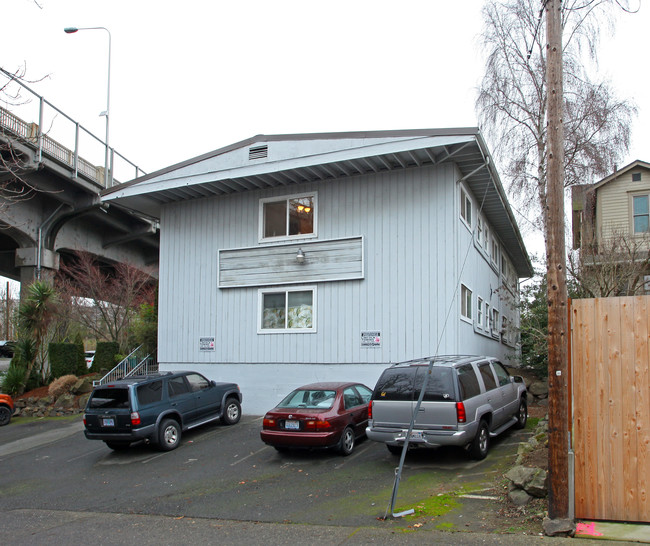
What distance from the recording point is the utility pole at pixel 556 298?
6.31m

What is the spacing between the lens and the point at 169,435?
12.6 meters

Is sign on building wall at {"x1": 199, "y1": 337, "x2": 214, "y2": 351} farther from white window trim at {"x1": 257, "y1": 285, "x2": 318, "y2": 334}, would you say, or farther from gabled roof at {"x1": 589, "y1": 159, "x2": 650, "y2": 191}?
gabled roof at {"x1": 589, "y1": 159, "x2": 650, "y2": 191}

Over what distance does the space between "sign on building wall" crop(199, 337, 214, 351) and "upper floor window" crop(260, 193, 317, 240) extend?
3.39 metres

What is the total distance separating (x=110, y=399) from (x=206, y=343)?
502 centimetres

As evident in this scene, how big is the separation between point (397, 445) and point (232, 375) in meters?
7.99

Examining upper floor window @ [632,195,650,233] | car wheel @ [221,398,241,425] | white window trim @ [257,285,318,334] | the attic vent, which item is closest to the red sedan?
car wheel @ [221,398,241,425]

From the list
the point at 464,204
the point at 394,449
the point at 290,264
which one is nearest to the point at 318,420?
the point at 394,449

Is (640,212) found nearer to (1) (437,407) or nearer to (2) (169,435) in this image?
(1) (437,407)

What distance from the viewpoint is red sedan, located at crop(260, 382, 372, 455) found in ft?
34.7

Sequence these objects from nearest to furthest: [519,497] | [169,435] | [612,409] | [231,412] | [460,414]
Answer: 1. [612,409]
2. [519,497]
3. [460,414]
4. [169,435]
5. [231,412]

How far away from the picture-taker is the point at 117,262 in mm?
32500

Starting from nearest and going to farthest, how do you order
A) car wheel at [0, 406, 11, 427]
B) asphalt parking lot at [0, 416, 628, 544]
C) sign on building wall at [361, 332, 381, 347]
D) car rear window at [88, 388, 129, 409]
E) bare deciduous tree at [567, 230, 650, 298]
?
asphalt parking lot at [0, 416, 628, 544], car rear window at [88, 388, 129, 409], sign on building wall at [361, 332, 381, 347], bare deciduous tree at [567, 230, 650, 298], car wheel at [0, 406, 11, 427]

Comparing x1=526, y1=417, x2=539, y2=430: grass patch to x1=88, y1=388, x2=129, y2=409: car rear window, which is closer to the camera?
x1=88, y1=388, x2=129, y2=409: car rear window

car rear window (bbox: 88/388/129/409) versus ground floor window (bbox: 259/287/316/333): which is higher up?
ground floor window (bbox: 259/287/316/333)
